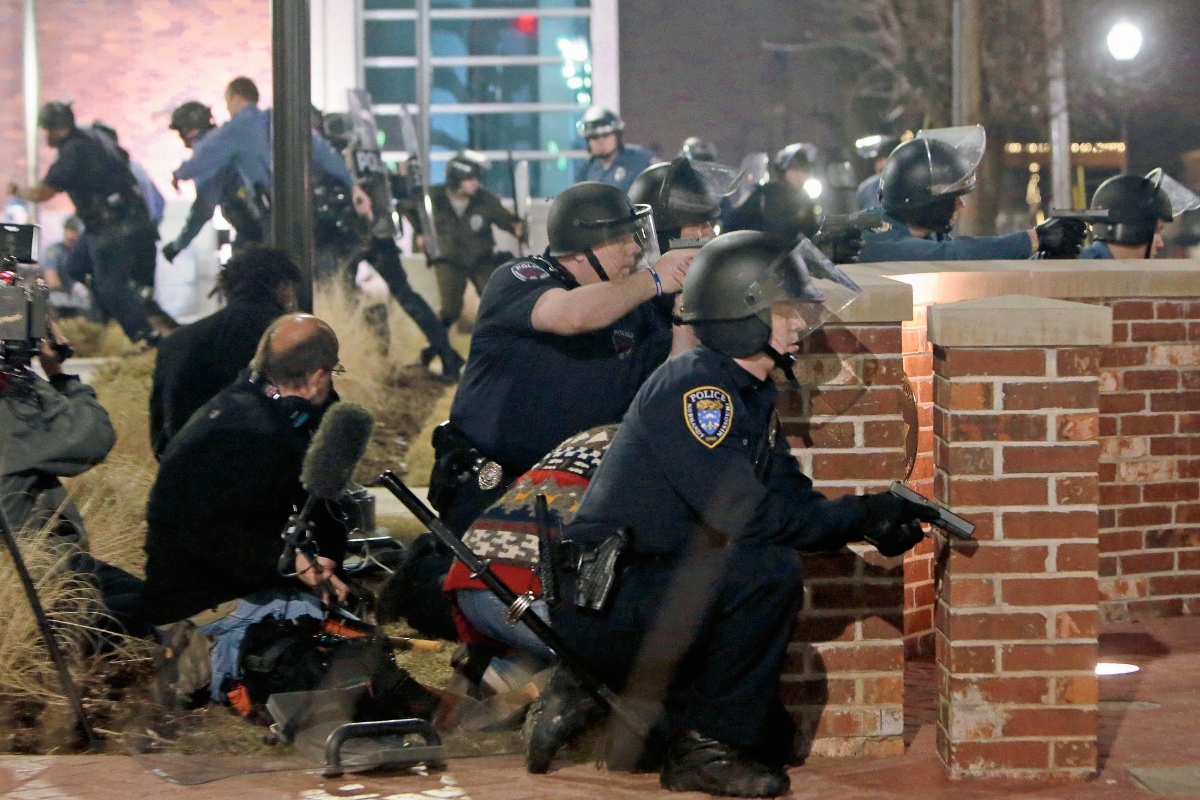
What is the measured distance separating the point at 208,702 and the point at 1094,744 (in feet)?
9.08

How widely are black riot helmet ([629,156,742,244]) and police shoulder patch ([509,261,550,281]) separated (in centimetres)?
58

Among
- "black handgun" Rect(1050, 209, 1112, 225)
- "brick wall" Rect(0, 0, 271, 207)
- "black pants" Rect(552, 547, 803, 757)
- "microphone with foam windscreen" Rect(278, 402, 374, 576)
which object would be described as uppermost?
"brick wall" Rect(0, 0, 271, 207)

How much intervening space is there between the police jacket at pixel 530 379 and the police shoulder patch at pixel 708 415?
4.00 feet

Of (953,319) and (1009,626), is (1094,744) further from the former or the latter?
(953,319)

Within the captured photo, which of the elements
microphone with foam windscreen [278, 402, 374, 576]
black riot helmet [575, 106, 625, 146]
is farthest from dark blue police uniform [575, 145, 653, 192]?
microphone with foam windscreen [278, 402, 374, 576]

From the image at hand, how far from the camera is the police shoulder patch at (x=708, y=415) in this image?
3.89 m

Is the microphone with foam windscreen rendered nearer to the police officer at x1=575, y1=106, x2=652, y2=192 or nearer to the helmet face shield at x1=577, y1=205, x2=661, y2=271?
the helmet face shield at x1=577, y1=205, x2=661, y2=271

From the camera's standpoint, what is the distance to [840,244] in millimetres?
5324

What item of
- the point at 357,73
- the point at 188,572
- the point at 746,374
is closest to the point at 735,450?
the point at 746,374

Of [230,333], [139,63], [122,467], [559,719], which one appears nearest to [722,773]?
[559,719]

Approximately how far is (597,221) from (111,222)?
9354 millimetres

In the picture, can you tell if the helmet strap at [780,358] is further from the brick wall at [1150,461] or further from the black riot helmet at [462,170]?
the black riot helmet at [462,170]

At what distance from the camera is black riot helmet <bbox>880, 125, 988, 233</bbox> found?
6.03 meters

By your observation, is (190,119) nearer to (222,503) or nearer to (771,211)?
(771,211)
